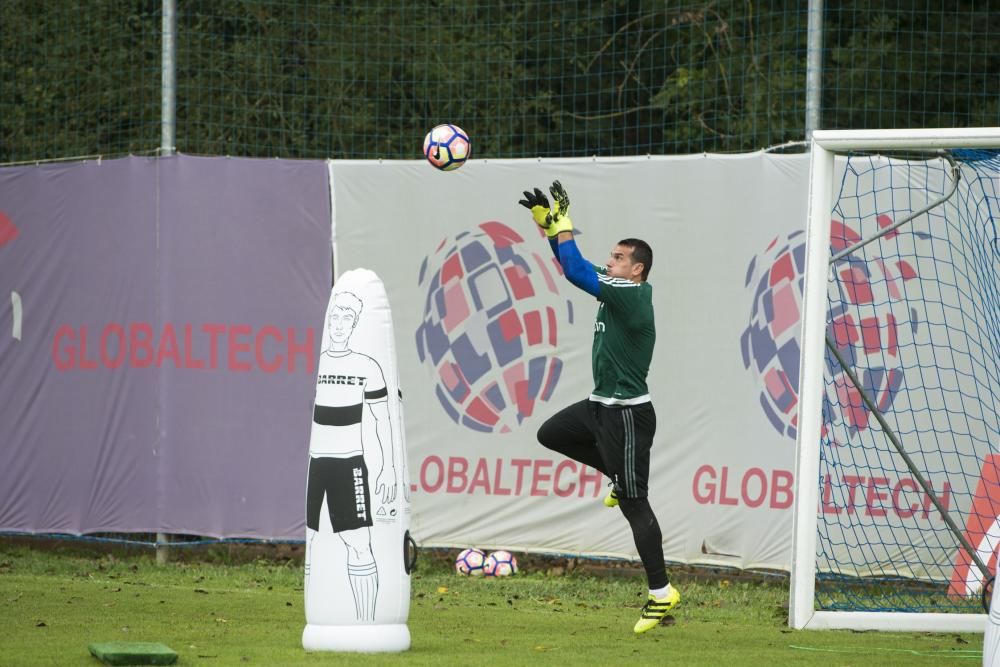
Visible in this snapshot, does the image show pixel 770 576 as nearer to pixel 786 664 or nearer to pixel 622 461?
pixel 622 461

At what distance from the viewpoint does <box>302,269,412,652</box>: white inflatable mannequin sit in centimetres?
661

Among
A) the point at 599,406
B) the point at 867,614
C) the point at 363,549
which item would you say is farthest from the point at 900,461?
the point at 363,549

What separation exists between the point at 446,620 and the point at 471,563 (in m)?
2.28

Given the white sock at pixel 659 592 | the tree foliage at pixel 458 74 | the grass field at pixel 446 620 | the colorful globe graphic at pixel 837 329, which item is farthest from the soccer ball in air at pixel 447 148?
the tree foliage at pixel 458 74

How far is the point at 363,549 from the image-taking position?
6.62 m

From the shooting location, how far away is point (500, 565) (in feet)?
34.3

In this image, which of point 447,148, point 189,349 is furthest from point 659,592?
point 189,349

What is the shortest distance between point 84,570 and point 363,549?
15.9ft

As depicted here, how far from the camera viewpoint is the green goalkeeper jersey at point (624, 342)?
783cm

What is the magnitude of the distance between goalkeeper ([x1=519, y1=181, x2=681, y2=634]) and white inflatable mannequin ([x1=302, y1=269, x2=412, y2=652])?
130 centimetres

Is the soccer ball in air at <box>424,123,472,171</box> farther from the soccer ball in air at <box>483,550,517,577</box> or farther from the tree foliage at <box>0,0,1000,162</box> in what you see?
the tree foliage at <box>0,0,1000,162</box>

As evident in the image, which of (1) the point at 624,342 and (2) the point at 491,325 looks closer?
(1) the point at 624,342

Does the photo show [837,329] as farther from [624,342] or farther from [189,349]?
[189,349]

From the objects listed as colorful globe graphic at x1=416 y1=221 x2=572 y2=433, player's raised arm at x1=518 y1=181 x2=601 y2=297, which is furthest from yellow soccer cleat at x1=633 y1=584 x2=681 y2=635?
colorful globe graphic at x1=416 y1=221 x2=572 y2=433
